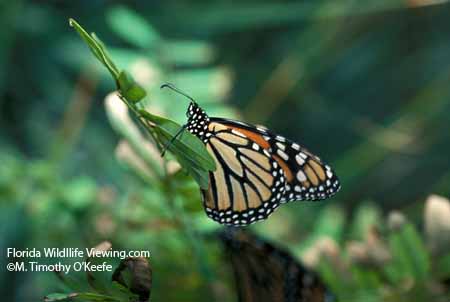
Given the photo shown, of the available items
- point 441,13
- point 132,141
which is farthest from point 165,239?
point 441,13

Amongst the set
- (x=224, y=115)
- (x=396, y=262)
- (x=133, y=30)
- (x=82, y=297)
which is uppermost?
(x=133, y=30)

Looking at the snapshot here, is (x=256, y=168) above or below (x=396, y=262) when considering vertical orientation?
above

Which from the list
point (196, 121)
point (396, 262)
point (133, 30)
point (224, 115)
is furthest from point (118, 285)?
point (133, 30)

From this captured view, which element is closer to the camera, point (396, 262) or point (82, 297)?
point (82, 297)

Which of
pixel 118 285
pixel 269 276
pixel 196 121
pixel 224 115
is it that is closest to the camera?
pixel 118 285

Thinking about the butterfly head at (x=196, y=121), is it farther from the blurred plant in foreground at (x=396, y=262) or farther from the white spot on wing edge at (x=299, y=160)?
the blurred plant in foreground at (x=396, y=262)

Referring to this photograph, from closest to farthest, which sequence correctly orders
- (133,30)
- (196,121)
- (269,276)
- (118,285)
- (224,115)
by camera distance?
1. (118,285)
2. (269,276)
3. (196,121)
4. (224,115)
5. (133,30)

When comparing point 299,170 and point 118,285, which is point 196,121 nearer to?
point 299,170

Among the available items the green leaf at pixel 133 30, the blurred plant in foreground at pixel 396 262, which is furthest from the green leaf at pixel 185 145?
the green leaf at pixel 133 30
